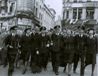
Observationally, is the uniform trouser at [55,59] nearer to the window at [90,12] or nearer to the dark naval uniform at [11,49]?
the dark naval uniform at [11,49]

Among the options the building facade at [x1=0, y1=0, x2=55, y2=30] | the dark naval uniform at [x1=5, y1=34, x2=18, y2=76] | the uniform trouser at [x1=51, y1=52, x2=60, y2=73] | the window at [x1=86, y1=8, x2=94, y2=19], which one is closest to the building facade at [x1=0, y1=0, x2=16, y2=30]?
the building facade at [x1=0, y1=0, x2=55, y2=30]

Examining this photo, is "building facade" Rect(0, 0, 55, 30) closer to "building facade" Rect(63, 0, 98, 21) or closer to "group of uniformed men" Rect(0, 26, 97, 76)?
"building facade" Rect(63, 0, 98, 21)

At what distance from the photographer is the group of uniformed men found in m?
15.1

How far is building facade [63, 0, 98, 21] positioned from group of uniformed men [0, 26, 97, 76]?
50448 millimetres

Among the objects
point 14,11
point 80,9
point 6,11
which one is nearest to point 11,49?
Result: point 14,11

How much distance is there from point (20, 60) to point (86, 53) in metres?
5.08

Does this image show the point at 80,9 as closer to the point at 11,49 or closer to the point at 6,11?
the point at 6,11

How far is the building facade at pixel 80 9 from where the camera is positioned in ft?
219

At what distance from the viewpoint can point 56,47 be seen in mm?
15734

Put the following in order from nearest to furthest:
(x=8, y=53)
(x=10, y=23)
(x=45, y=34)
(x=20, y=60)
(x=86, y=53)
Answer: (x=8, y=53), (x=86, y=53), (x=45, y=34), (x=20, y=60), (x=10, y=23)

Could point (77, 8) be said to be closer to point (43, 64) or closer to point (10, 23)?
point (10, 23)

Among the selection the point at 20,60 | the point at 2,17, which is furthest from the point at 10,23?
the point at 20,60

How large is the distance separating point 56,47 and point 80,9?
5340 centimetres

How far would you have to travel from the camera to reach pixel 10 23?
213 ft
